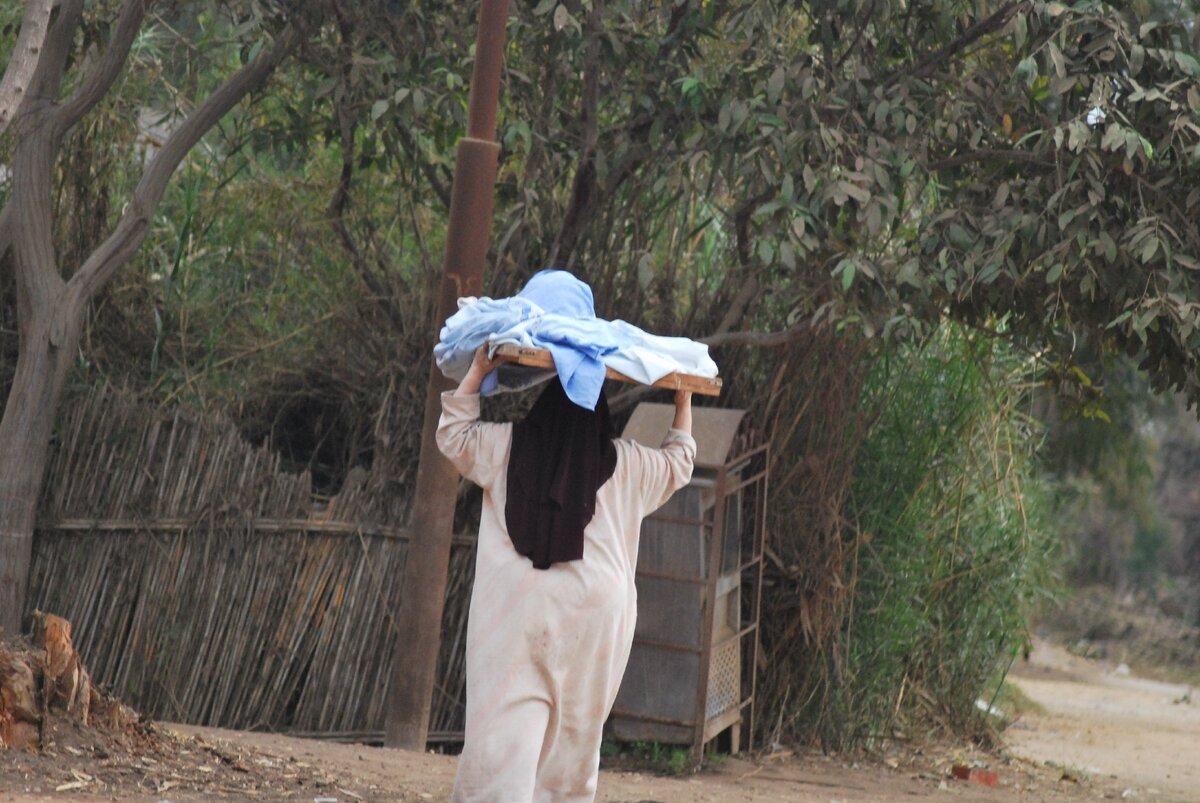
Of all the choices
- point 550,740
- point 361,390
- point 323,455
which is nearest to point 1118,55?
point 550,740

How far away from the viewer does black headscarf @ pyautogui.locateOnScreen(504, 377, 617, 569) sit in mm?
3740

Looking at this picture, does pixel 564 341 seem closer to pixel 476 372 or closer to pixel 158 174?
pixel 476 372

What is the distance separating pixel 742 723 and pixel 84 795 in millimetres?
4298

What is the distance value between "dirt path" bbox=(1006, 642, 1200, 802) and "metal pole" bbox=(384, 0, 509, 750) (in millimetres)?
4433

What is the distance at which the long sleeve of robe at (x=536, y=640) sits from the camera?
12.3ft

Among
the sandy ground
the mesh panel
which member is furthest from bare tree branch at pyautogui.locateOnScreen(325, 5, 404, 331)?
the sandy ground

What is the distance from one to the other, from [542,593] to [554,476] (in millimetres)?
329

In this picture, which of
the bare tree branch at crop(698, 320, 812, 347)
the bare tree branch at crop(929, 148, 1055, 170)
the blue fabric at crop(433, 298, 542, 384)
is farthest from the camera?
the bare tree branch at crop(698, 320, 812, 347)

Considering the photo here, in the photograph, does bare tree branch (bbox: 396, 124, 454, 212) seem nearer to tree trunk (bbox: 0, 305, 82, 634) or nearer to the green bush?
tree trunk (bbox: 0, 305, 82, 634)

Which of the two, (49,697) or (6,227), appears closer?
(49,697)

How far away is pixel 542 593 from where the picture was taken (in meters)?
3.75

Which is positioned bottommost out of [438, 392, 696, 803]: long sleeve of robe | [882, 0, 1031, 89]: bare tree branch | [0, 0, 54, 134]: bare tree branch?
[438, 392, 696, 803]: long sleeve of robe

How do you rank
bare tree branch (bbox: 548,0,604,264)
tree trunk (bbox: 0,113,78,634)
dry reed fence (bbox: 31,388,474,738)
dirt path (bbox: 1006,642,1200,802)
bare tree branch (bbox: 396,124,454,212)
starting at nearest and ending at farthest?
bare tree branch (bbox: 548,0,604,264), tree trunk (bbox: 0,113,78,634), dry reed fence (bbox: 31,388,474,738), bare tree branch (bbox: 396,124,454,212), dirt path (bbox: 1006,642,1200,802)

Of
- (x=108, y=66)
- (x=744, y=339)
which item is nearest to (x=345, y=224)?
(x=108, y=66)
